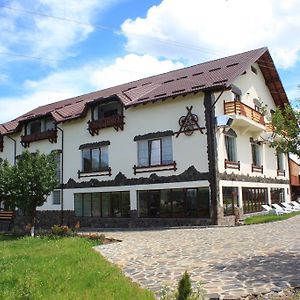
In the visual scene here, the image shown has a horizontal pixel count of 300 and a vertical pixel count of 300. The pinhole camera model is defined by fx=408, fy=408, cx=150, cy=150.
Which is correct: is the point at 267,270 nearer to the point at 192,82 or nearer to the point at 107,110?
the point at 192,82

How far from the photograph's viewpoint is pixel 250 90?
2741cm

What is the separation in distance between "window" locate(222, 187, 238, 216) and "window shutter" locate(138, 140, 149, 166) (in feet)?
16.0

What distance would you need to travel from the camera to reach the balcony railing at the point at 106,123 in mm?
25234

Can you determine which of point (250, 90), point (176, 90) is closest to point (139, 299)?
point (176, 90)

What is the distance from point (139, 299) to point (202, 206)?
48.8ft

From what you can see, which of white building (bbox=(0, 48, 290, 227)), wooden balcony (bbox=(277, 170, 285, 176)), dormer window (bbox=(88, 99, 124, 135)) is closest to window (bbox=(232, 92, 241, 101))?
white building (bbox=(0, 48, 290, 227))

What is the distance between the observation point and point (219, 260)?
1080cm

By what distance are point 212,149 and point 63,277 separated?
13.7 m

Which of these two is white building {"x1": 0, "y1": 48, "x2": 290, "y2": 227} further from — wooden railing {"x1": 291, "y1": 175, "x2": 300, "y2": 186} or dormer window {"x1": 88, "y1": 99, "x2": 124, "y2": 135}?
wooden railing {"x1": 291, "y1": 175, "x2": 300, "y2": 186}

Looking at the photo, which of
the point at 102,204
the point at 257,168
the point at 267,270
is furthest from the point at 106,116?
the point at 267,270

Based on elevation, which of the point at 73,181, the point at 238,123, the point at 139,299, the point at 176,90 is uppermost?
the point at 176,90

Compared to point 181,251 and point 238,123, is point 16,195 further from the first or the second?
point 238,123

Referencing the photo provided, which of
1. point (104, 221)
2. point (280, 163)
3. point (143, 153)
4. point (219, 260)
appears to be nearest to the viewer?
point (219, 260)

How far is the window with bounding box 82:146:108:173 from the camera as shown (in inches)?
1037
